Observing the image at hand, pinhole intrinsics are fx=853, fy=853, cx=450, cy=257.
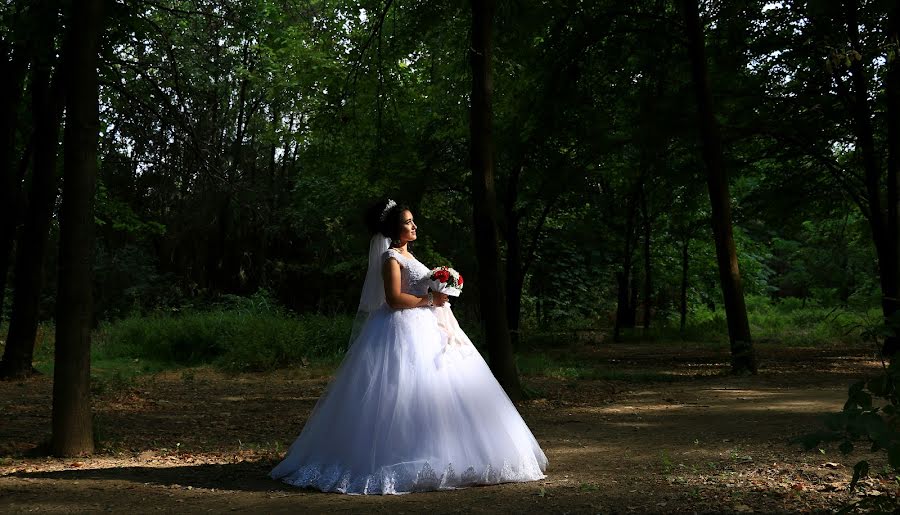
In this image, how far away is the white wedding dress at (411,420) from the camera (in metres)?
6.05

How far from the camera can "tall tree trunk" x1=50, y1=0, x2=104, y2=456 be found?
7293 mm

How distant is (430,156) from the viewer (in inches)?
853

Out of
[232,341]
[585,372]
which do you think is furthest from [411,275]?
[232,341]

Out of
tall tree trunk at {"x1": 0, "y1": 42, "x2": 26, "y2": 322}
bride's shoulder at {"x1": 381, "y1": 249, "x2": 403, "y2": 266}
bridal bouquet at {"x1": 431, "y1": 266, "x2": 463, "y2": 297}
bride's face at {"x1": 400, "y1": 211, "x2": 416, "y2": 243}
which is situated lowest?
bridal bouquet at {"x1": 431, "y1": 266, "x2": 463, "y2": 297}

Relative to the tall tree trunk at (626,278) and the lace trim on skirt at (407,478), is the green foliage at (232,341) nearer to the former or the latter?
the tall tree trunk at (626,278)

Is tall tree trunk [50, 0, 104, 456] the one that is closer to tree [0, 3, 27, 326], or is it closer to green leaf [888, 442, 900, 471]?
green leaf [888, 442, 900, 471]

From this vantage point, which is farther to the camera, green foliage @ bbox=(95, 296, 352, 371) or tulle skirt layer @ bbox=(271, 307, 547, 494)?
green foliage @ bbox=(95, 296, 352, 371)

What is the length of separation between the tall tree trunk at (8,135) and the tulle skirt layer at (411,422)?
29.9 ft

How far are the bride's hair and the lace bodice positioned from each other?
174 mm

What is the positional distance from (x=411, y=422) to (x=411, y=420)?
17 millimetres

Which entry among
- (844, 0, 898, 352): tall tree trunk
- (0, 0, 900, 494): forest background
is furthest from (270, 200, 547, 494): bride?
(844, 0, 898, 352): tall tree trunk

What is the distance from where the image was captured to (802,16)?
1669 cm

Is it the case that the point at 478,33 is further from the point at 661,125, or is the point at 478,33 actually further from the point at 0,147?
the point at 0,147

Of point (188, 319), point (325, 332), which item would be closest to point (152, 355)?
point (188, 319)
